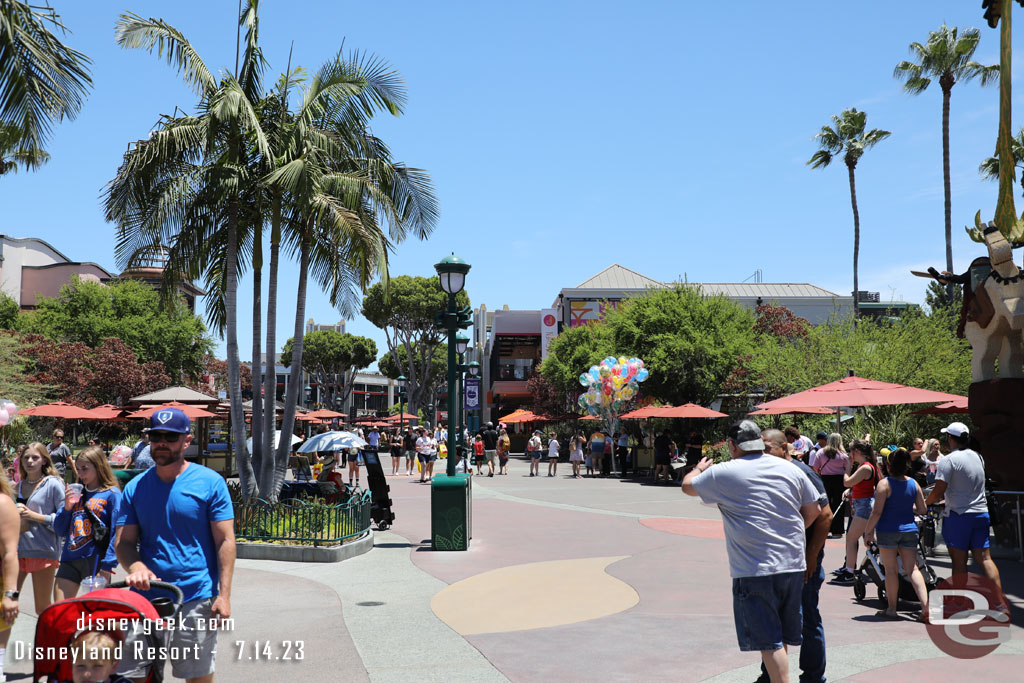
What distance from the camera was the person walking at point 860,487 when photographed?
848 centimetres

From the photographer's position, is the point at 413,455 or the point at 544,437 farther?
the point at 544,437

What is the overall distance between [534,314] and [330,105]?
196 ft

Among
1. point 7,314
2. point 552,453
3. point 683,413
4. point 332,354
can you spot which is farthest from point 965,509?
point 332,354

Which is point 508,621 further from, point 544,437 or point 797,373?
point 544,437

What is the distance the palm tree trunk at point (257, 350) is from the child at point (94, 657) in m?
10.7

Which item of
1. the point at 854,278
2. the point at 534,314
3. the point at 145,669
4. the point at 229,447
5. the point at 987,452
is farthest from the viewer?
the point at 534,314

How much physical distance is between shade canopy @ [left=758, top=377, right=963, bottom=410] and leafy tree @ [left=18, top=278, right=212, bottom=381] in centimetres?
4100

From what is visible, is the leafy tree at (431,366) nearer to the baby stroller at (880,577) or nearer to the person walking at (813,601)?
the baby stroller at (880,577)

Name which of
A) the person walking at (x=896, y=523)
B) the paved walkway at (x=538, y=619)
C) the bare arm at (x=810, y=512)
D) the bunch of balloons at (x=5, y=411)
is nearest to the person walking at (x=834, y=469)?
the paved walkway at (x=538, y=619)

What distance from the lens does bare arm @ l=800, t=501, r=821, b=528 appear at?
16.6 ft

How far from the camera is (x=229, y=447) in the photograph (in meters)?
27.3

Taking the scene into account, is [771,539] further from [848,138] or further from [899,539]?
[848,138]

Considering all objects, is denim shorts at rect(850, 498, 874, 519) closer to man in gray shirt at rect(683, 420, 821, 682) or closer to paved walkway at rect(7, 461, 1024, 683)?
paved walkway at rect(7, 461, 1024, 683)

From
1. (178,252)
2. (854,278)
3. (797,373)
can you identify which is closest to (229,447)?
(178,252)
